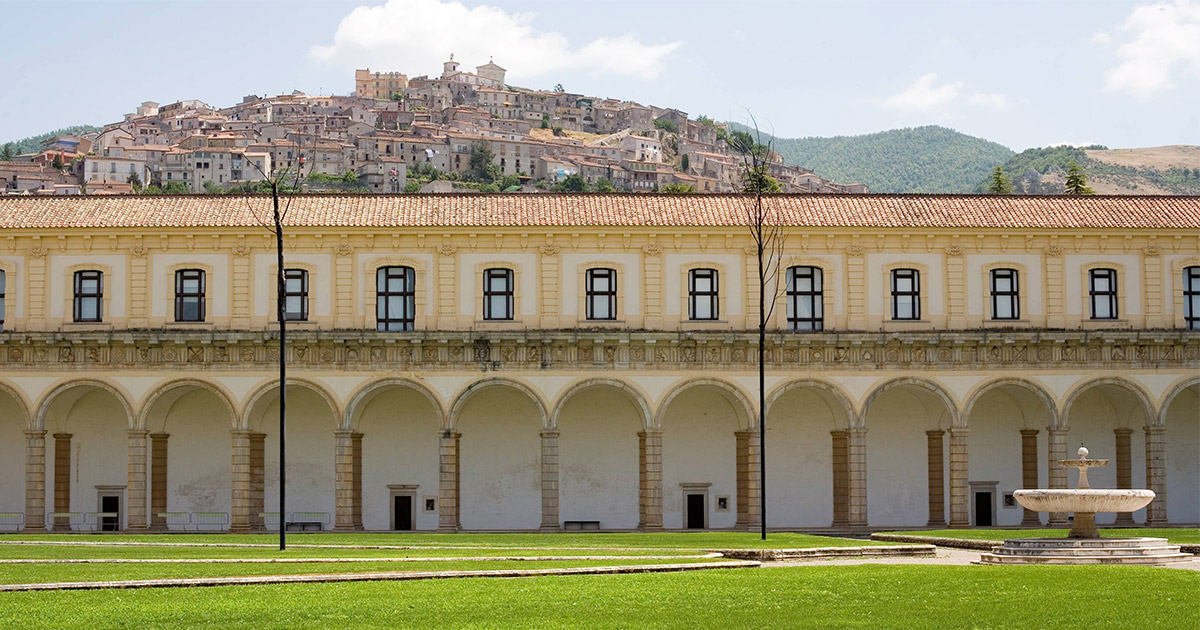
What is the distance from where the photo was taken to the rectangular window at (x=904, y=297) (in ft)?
168

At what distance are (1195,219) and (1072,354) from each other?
6.30 m

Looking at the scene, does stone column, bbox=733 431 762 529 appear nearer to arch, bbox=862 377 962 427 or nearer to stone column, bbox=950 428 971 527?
arch, bbox=862 377 962 427

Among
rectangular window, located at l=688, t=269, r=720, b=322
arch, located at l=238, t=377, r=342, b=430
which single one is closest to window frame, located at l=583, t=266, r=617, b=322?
rectangular window, located at l=688, t=269, r=720, b=322

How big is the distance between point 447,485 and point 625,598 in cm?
2609

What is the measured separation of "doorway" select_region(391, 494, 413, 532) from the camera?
51.8 m

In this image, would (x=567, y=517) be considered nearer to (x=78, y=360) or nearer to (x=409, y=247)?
(x=409, y=247)

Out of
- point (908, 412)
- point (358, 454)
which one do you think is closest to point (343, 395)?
point (358, 454)

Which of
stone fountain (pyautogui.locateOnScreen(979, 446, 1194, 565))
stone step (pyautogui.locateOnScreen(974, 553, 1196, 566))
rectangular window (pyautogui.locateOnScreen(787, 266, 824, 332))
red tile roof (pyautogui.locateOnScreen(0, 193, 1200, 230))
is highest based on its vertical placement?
red tile roof (pyautogui.locateOnScreen(0, 193, 1200, 230))

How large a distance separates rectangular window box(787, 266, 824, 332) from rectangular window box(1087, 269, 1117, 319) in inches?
339

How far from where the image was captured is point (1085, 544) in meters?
31.3

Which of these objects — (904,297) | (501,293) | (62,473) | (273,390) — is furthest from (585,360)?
(62,473)

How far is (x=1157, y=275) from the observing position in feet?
170

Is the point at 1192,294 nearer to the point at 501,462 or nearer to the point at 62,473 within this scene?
the point at 501,462

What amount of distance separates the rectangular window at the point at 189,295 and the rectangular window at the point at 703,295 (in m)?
15.1
